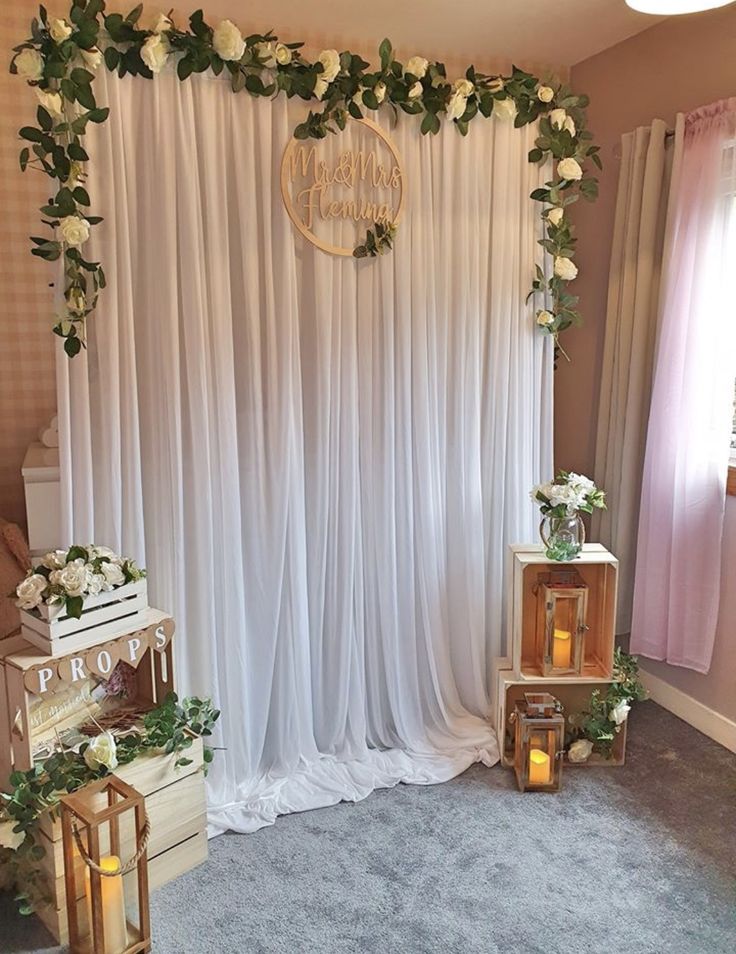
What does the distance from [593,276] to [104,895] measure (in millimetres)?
2650

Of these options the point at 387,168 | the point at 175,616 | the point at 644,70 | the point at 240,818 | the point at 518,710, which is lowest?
the point at 240,818

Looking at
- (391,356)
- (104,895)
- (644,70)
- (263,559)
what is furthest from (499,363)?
(104,895)

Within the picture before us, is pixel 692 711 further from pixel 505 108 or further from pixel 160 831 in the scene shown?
pixel 505 108

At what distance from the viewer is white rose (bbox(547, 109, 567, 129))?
8.39 ft

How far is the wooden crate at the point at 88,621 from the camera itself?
191cm

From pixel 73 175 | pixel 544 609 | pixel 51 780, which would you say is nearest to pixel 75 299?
pixel 73 175

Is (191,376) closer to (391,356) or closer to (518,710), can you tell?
(391,356)

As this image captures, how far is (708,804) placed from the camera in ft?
7.93

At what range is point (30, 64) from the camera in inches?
75.2

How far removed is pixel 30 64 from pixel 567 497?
1.87 metres

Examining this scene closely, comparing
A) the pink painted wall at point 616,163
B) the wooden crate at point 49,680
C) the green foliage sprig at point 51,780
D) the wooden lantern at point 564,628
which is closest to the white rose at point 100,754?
the green foliage sprig at point 51,780

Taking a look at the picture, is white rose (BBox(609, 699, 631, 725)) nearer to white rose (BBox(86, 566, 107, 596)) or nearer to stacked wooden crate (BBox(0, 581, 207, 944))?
stacked wooden crate (BBox(0, 581, 207, 944))

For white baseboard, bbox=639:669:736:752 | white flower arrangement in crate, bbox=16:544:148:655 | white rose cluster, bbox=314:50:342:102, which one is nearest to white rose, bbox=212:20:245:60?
white rose cluster, bbox=314:50:342:102

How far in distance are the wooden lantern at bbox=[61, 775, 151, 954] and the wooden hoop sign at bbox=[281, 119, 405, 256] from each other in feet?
5.23
